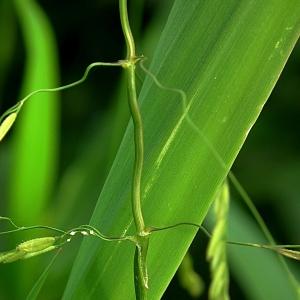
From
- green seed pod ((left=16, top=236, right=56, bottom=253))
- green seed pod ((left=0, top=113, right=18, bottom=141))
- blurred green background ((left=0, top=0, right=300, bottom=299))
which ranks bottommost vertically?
blurred green background ((left=0, top=0, right=300, bottom=299))

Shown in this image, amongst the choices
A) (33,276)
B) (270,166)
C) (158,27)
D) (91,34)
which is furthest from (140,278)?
(91,34)

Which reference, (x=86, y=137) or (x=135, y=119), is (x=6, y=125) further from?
(x=86, y=137)

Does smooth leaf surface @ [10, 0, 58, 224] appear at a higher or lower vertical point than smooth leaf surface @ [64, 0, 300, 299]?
lower

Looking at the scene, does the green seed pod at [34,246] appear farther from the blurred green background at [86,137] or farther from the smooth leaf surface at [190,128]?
the blurred green background at [86,137]

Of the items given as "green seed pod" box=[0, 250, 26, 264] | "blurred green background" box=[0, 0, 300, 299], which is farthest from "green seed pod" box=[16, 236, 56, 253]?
"blurred green background" box=[0, 0, 300, 299]

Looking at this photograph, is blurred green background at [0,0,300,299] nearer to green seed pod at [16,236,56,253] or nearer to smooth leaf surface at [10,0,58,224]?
smooth leaf surface at [10,0,58,224]

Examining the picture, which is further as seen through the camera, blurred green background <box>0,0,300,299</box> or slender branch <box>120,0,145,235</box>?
blurred green background <box>0,0,300,299</box>

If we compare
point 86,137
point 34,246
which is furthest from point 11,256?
point 86,137
